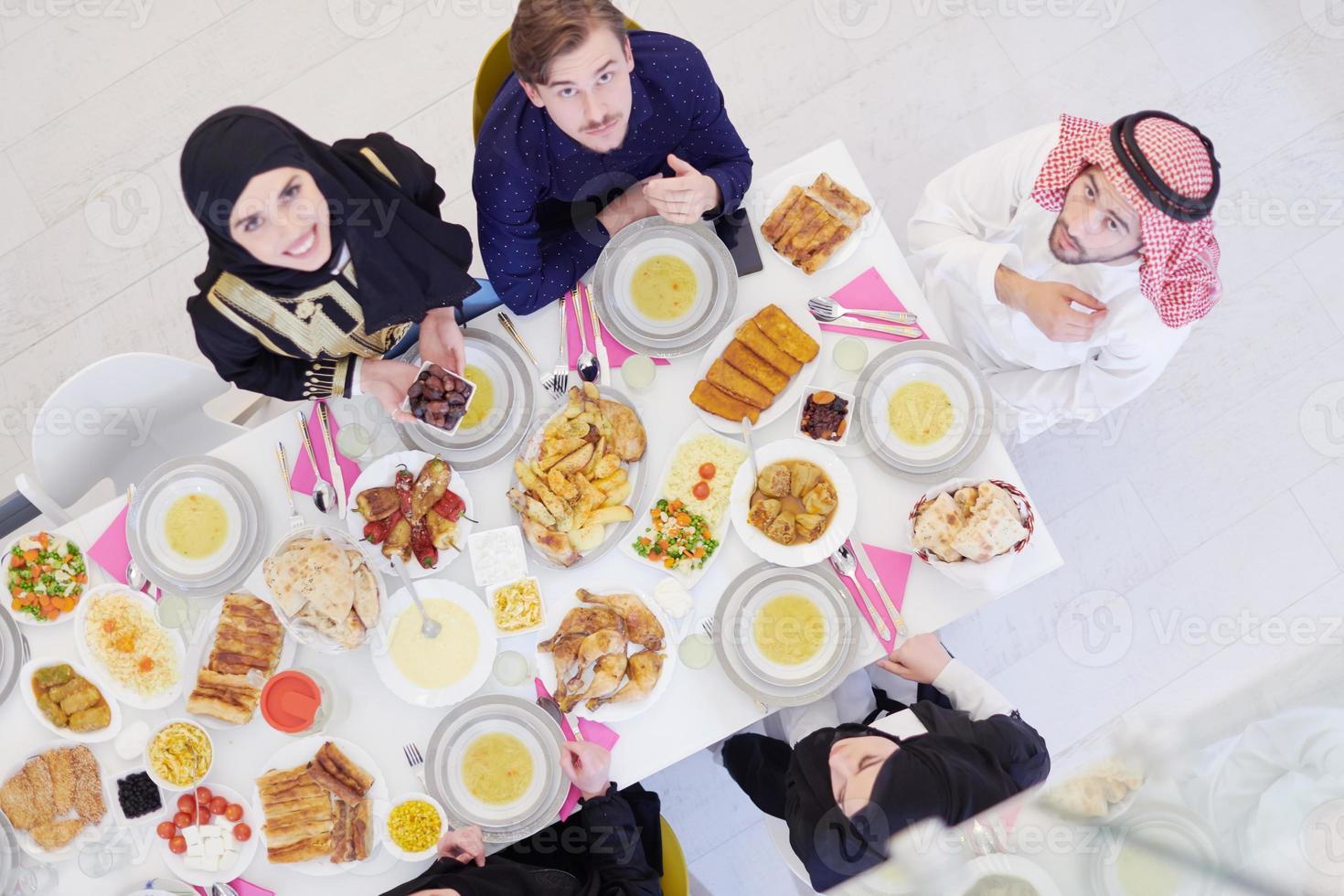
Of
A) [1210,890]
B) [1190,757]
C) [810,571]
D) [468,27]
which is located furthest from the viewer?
[468,27]

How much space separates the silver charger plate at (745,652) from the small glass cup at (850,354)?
52 centimetres

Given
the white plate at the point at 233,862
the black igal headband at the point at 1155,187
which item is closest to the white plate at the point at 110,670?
the white plate at the point at 233,862

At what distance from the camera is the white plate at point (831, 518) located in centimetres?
218

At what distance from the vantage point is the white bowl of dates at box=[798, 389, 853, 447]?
222 centimetres

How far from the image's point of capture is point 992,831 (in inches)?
81.4

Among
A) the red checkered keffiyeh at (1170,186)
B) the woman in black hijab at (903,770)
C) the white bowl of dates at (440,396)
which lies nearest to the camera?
the red checkered keffiyeh at (1170,186)

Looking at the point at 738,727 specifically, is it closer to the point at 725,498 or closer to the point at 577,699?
the point at 577,699

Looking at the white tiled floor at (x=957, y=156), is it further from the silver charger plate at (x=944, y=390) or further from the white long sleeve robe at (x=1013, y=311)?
the silver charger plate at (x=944, y=390)

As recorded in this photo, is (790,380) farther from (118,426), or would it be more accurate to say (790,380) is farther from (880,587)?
(118,426)

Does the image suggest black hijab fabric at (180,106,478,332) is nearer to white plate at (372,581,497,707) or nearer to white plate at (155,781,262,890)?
white plate at (372,581,497,707)

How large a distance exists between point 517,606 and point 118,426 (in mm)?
1319

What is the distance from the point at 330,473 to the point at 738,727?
1.25m

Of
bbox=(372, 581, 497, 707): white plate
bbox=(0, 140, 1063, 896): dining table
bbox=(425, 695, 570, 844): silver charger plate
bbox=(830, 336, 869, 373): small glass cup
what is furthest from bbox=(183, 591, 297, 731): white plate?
bbox=(830, 336, 869, 373): small glass cup

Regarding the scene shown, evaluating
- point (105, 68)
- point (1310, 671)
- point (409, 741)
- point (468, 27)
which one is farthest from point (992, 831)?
point (105, 68)
